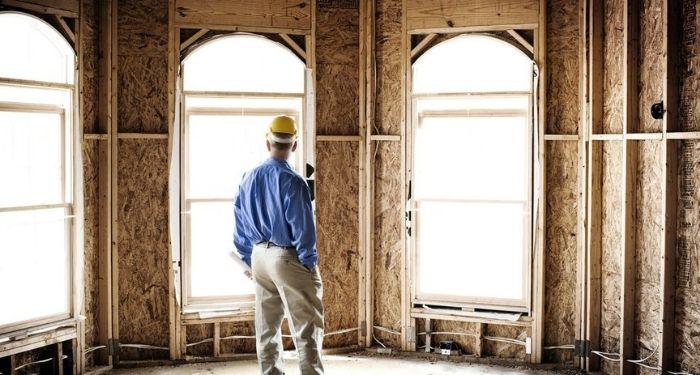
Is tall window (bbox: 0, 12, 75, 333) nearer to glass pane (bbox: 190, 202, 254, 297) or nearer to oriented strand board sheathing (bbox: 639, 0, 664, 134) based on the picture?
glass pane (bbox: 190, 202, 254, 297)

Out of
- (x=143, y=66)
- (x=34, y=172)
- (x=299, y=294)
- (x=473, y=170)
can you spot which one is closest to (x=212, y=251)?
(x=34, y=172)

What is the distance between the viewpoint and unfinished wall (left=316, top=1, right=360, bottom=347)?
5727 millimetres

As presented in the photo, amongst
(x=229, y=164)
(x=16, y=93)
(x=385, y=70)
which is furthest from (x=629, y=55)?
(x=16, y=93)

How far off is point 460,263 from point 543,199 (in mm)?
839

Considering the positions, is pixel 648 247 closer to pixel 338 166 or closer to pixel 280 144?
pixel 338 166

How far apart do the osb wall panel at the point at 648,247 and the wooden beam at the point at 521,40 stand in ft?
3.70

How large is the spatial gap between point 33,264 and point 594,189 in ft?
13.6

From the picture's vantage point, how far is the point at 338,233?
584 cm

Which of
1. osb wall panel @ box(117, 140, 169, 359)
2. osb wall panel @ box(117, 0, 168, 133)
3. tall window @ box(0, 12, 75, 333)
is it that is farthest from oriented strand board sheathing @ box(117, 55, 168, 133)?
tall window @ box(0, 12, 75, 333)

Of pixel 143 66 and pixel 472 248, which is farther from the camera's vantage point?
pixel 472 248

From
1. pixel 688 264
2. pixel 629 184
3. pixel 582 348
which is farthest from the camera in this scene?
pixel 582 348

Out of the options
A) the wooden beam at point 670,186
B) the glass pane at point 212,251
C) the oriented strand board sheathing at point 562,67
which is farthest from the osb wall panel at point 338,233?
the wooden beam at point 670,186

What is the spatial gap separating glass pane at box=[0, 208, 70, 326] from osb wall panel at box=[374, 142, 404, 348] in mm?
2471

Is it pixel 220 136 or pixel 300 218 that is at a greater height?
pixel 220 136
